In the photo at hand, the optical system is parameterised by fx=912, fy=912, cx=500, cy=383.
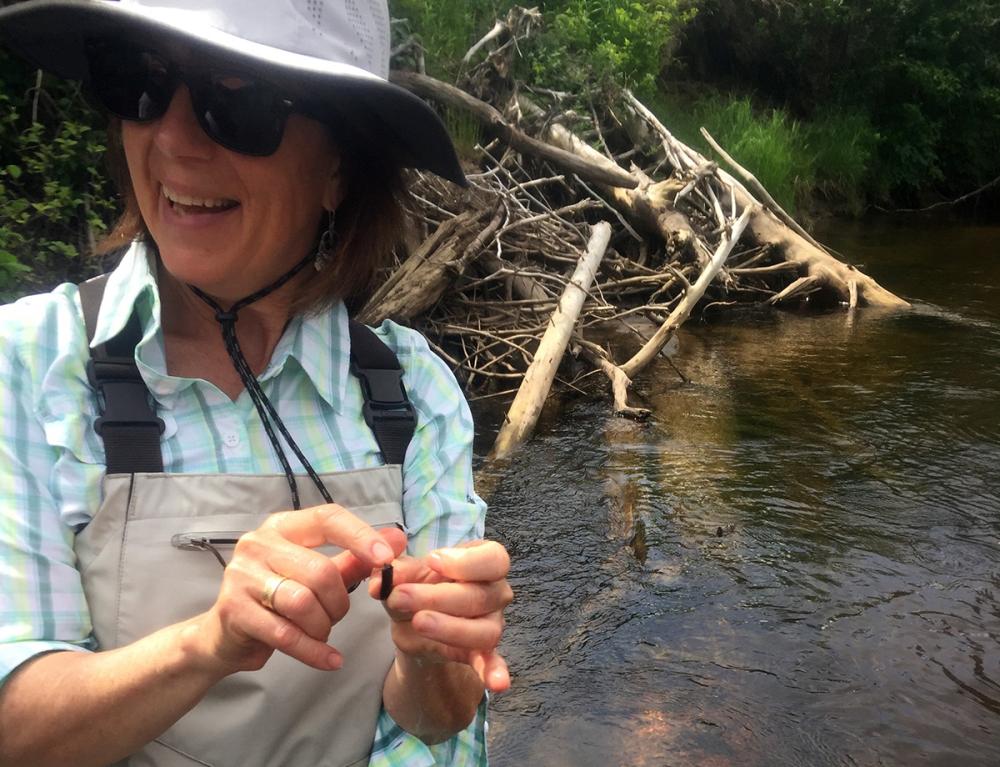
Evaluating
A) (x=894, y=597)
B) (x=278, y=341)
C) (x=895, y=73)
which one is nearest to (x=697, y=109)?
(x=895, y=73)

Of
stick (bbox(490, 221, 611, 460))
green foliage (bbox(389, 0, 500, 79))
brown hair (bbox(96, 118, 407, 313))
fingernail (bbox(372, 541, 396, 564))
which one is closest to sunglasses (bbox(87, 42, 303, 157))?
brown hair (bbox(96, 118, 407, 313))

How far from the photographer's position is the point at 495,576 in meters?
1.25

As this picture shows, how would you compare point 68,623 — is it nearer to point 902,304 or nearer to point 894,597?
point 894,597

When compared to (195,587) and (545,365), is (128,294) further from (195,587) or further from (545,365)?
(545,365)

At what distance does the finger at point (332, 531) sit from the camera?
114cm

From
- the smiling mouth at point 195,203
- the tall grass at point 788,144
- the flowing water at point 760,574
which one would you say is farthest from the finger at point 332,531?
the tall grass at point 788,144

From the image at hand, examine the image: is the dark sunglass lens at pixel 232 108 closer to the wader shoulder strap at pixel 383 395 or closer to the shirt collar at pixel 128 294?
the shirt collar at pixel 128 294

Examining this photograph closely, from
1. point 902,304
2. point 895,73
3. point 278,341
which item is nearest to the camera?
point 278,341

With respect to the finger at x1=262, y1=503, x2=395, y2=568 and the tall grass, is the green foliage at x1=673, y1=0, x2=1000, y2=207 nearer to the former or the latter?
the tall grass

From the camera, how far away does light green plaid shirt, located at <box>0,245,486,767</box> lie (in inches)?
51.3

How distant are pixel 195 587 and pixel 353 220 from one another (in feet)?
2.54

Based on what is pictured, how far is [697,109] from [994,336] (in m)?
7.17

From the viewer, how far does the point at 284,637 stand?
108cm

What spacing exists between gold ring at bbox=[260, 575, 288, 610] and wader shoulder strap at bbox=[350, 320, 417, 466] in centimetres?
55
